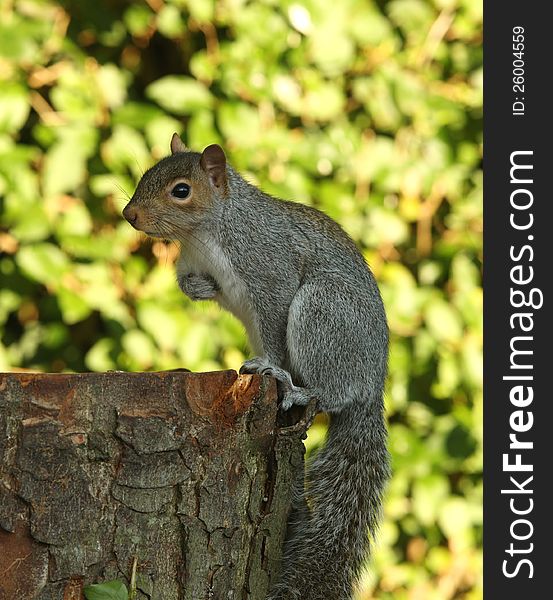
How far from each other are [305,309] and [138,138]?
A: 92 cm

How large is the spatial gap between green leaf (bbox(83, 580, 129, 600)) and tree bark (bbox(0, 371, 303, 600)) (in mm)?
14

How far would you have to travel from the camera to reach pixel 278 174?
101 inches

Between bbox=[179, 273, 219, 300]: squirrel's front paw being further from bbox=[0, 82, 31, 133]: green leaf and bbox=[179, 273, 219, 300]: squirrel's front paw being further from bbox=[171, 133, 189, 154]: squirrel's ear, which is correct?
bbox=[0, 82, 31, 133]: green leaf

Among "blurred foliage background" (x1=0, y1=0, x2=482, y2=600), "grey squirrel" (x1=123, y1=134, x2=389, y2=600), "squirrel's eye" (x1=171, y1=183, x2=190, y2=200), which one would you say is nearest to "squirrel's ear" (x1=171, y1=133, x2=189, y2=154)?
"grey squirrel" (x1=123, y1=134, x2=389, y2=600)

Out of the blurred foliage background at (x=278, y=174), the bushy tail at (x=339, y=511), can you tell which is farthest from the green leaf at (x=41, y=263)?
the bushy tail at (x=339, y=511)

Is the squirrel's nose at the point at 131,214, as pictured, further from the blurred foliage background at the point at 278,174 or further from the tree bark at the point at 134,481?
the blurred foliage background at the point at 278,174

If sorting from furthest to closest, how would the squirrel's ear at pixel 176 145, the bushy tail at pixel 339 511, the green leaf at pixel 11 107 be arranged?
the green leaf at pixel 11 107
the squirrel's ear at pixel 176 145
the bushy tail at pixel 339 511

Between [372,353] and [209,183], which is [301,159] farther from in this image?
[372,353]

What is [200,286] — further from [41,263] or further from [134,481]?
[41,263]

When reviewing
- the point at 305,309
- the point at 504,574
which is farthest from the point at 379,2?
the point at 504,574

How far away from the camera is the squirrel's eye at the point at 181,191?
183cm

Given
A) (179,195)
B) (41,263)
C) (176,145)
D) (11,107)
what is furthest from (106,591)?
(11,107)

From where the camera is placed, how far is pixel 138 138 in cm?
247

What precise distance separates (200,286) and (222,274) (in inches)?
2.1
